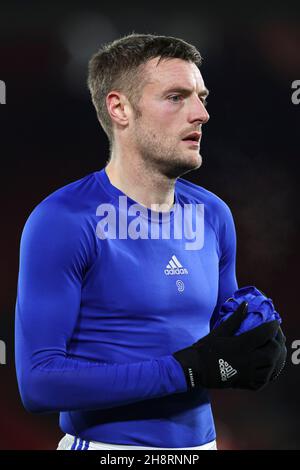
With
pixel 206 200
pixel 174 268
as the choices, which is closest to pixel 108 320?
pixel 174 268

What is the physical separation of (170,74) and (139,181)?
228mm

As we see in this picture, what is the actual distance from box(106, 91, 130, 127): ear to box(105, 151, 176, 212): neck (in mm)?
87

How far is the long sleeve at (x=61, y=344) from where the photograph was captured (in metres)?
1.37

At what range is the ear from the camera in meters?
1.61

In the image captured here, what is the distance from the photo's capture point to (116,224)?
149 centimetres

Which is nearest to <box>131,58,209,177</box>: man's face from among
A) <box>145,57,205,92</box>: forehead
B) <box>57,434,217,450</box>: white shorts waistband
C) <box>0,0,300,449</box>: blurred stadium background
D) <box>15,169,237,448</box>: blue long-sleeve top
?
<box>145,57,205,92</box>: forehead

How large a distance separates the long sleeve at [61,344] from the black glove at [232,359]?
3cm

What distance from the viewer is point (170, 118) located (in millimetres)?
1543

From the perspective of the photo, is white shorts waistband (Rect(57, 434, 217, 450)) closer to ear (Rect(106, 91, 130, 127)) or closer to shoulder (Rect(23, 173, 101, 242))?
shoulder (Rect(23, 173, 101, 242))

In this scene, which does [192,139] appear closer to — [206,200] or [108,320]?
[206,200]

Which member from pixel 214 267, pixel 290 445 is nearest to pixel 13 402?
pixel 290 445

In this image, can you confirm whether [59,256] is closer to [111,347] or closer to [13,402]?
[111,347]

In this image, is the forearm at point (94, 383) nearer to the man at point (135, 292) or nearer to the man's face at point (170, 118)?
the man at point (135, 292)

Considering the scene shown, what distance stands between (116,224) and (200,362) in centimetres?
31
